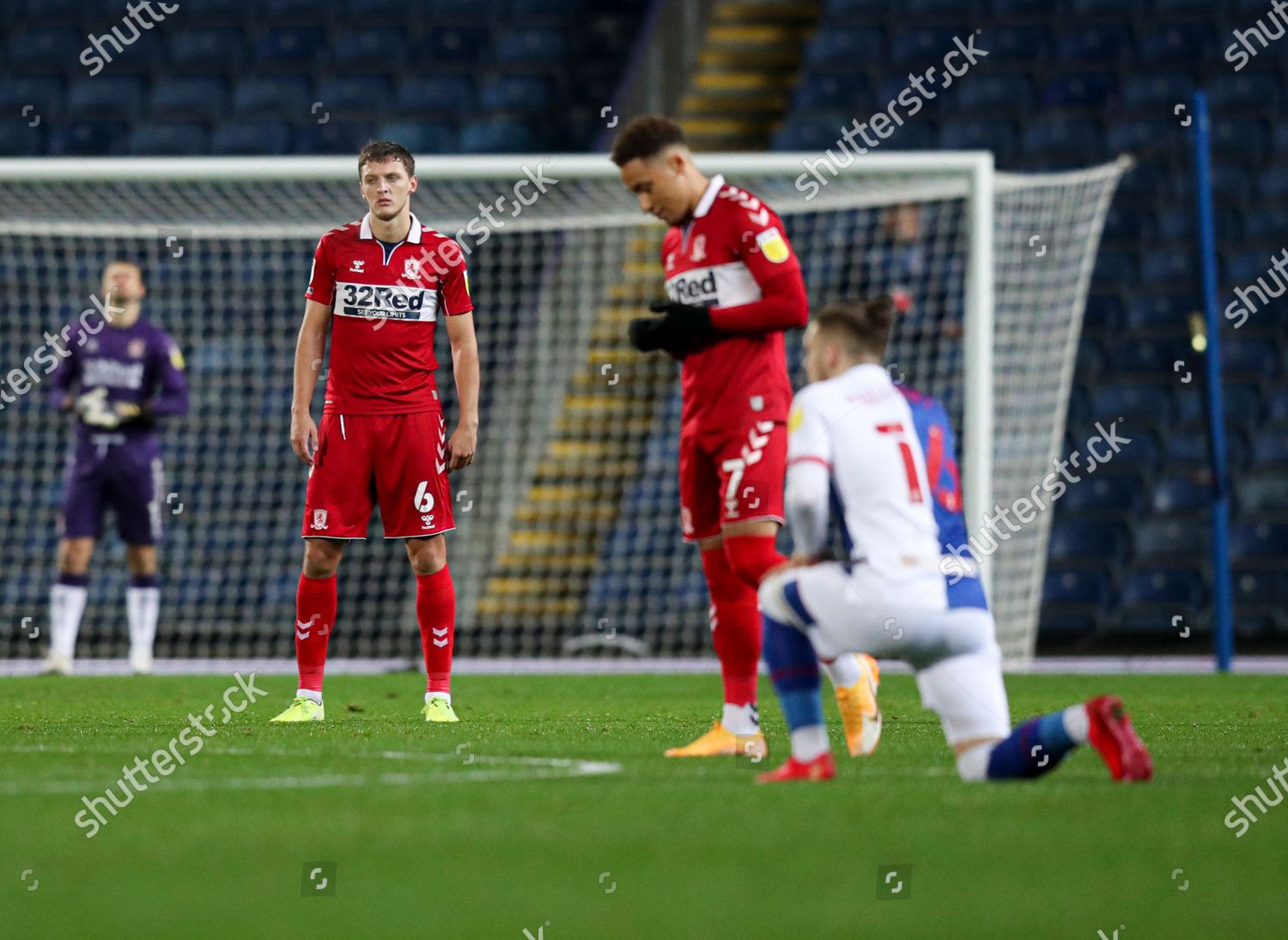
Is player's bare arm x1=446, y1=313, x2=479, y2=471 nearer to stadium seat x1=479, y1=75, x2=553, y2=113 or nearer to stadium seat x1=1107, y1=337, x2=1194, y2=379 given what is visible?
stadium seat x1=1107, y1=337, x2=1194, y2=379

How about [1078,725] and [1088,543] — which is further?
[1088,543]

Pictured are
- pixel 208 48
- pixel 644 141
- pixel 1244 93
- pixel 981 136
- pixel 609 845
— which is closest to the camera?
pixel 609 845

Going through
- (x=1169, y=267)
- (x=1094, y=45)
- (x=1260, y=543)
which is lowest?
(x=1260, y=543)

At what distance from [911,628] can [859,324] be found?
0.75m

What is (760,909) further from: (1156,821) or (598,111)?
(598,111)

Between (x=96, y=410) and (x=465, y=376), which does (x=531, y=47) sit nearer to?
(x=96, y=410)

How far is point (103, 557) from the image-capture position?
1331 centimetres

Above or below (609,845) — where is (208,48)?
above

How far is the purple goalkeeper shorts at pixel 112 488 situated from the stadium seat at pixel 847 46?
276 inches

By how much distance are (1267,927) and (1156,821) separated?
100 centimetres

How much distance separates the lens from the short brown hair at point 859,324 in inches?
177

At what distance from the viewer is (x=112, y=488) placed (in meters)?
10.5

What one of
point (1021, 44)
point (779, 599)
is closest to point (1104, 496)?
point (1021, 44)

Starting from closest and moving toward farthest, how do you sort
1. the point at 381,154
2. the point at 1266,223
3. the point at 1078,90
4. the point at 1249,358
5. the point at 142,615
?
the point at 381,154 < the point at 142,615 < the point at 1249,358 < the point at 1266,223 < the point at 1078,90
